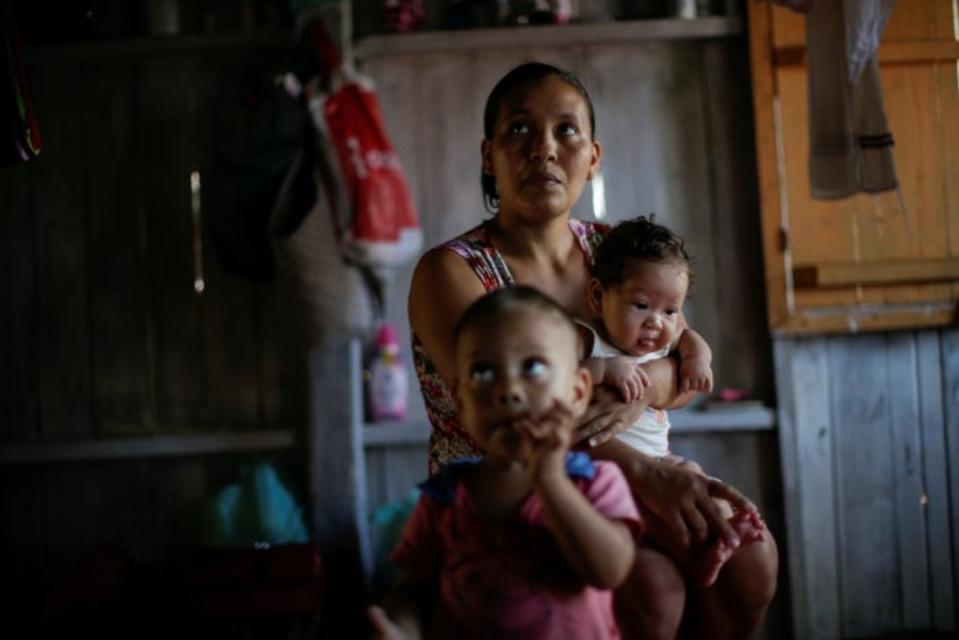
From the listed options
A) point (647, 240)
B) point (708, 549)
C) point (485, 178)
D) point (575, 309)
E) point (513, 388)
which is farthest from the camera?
point (485, 178)

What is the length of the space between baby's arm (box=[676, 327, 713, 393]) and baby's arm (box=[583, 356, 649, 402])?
0.16 meters

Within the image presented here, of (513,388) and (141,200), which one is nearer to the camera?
(513,388)

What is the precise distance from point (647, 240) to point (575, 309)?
9.6 inches

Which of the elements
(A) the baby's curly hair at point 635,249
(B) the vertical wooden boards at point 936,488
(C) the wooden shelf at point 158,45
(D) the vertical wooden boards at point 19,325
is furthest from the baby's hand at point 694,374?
(D) the vertical wooden boards at point 19,325

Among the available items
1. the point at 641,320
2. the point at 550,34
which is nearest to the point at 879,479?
the point at 550,34

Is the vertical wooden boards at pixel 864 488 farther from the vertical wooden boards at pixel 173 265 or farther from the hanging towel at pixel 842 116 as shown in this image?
Answer: the vertical wooden boards at pixel 173 265

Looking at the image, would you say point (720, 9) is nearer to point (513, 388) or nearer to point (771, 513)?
point (771, 513)

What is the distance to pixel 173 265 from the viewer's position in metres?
3.88

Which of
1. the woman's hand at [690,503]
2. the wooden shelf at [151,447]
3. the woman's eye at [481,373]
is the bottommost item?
the wooden shelf at [151,447]

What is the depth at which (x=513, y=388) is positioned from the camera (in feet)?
4.13

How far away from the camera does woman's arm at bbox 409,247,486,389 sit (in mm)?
1749

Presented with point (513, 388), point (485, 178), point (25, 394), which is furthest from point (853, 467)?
point (25, 394)

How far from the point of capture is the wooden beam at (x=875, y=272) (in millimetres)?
3607

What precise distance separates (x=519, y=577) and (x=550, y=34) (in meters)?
2.84
